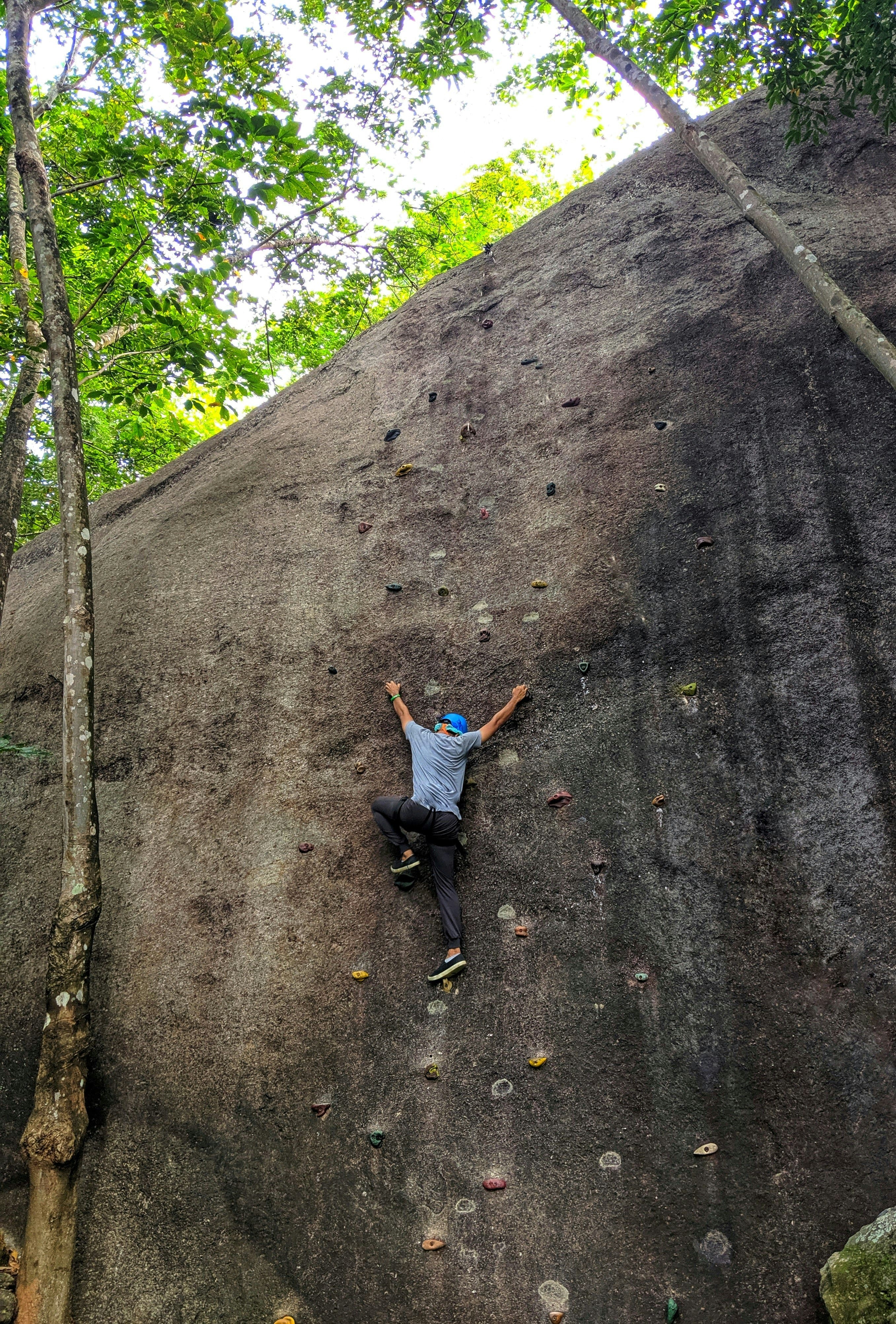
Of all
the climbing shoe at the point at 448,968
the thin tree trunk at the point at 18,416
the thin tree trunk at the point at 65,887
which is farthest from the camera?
the thin tree trunk at the point at 18,416

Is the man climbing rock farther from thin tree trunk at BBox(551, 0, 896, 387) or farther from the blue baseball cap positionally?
thin tree trunk at BBox(551, 0, 896, 387)

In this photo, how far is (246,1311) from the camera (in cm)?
410

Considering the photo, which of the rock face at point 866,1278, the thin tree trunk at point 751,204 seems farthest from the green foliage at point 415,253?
the rock face at point 866,1278

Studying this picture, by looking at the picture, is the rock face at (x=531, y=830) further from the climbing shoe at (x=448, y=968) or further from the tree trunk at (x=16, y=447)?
the tree trunk at (x=16, y=447)

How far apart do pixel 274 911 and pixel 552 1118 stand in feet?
7.21

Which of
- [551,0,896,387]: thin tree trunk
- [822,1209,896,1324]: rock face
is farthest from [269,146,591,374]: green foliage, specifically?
[822,1209,896,1324]: rock face

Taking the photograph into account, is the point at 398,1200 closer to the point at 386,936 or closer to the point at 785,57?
the point at 386,936

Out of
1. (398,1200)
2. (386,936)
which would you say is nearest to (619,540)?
(386,936)

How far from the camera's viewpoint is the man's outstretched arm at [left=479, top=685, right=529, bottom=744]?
5.37 metres

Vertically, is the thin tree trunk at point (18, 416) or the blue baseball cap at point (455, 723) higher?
the thin tree trunk at point (18, 416)

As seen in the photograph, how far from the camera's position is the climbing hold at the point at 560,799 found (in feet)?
16.6

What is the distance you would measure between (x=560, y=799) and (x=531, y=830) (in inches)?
10.8

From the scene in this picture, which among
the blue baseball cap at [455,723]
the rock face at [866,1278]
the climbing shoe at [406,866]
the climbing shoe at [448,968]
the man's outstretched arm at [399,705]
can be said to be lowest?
the rock face at [866,1278]

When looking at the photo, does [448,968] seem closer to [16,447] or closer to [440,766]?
[440,766]
